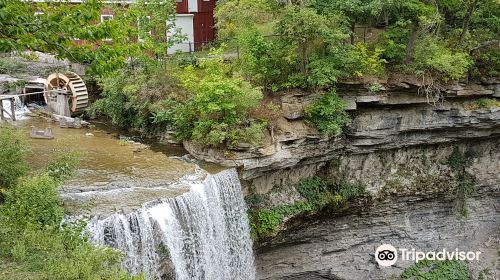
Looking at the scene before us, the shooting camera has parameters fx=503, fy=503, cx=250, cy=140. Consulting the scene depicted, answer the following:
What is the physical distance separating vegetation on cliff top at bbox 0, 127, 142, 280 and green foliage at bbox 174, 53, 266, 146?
214 inches

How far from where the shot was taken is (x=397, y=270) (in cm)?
2156

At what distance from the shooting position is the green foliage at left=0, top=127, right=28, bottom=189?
12297mm

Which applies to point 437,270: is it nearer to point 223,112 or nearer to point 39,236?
point 223,112

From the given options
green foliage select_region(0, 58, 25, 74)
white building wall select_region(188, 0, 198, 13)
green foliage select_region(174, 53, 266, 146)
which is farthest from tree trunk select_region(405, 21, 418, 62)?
green foliage select_region(0, 58, 25, 74)

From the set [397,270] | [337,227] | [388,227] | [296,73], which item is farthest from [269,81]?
[397,270]

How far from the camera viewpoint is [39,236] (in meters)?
10.1

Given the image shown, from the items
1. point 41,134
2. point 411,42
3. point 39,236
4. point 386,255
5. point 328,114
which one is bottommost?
point 386,255

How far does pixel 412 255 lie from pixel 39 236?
16580 millimetres

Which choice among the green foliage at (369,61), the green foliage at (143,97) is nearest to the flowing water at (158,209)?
the green foliage at (143,97)

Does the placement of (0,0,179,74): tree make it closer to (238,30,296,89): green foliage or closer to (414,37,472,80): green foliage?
(238,30,296,89): green foliage

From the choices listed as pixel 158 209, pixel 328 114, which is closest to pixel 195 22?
pixel 328 114

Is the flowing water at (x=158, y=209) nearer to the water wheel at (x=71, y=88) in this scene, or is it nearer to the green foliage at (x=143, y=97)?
the green foliage at (x=143, y=97)

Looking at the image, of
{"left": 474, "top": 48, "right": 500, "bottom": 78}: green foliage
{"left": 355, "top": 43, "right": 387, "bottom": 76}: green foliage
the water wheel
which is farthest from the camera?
the water wheel

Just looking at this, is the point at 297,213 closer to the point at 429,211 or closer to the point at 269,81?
the point at 269,81
